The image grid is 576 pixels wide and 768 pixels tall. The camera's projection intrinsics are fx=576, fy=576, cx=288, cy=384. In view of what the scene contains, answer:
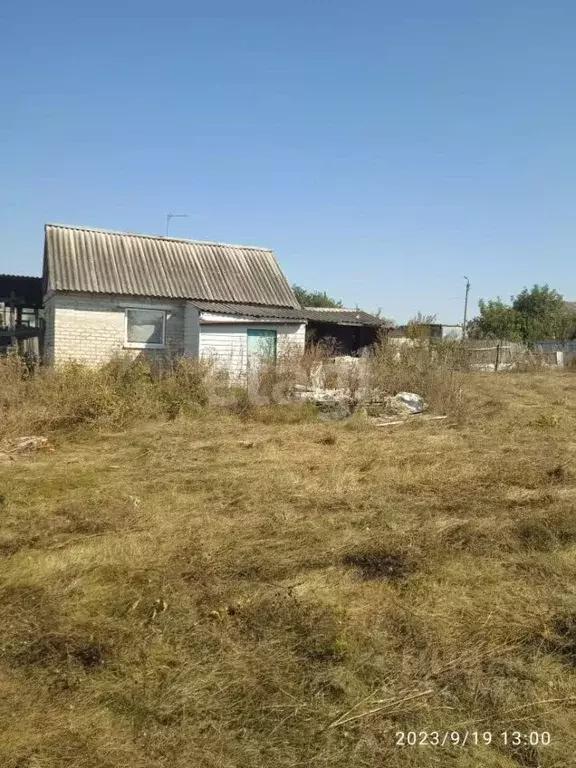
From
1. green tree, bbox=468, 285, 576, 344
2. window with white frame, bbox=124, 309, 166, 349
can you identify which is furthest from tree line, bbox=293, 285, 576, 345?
window with white frame, bbox=124, 309, 166, 349

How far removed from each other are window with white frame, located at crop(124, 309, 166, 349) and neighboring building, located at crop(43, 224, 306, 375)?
3 cm

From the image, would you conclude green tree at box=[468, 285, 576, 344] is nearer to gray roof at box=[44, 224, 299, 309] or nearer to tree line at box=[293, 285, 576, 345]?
tree line at box=[293, 285, 576, 345]

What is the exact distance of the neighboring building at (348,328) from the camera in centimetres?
2016

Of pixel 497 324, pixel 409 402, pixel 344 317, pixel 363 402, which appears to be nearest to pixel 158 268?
pixel 344 317

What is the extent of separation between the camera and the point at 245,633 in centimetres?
342

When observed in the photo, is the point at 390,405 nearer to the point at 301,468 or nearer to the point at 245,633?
the point at 301,468

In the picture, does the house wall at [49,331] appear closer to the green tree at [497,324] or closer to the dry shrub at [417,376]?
the dry shrub at [417,376]

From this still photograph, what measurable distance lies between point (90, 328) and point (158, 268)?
9.37ft

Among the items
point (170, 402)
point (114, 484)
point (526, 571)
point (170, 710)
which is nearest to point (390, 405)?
point (170, 402)

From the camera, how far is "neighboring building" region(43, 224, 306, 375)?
1527 centimetres

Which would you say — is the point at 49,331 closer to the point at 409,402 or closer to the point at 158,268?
the point at 158,268

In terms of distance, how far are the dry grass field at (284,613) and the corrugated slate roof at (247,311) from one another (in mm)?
7958

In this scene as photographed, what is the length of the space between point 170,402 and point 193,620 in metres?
8.26

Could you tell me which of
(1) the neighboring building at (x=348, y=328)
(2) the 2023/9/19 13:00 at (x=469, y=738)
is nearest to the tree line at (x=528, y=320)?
(1) the neighboring building at (x=348, y=328)
